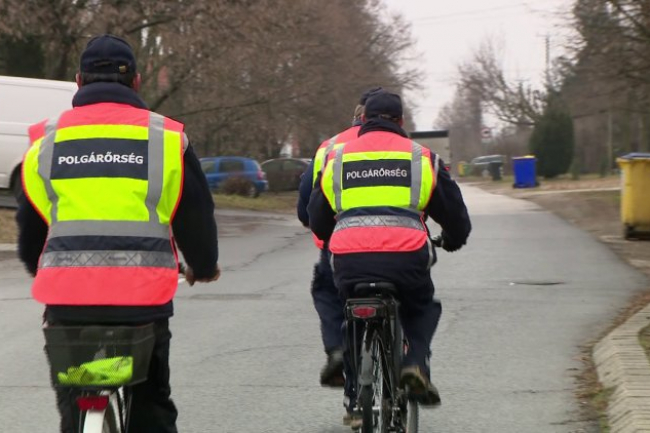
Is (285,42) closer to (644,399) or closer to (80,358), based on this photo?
(644,399)

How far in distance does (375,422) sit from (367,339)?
1.16 feet

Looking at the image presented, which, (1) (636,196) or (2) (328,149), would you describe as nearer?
(2) (328,149)

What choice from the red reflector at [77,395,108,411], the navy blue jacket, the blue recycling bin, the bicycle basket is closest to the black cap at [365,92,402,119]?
the navy blue jacket

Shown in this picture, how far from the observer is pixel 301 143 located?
151 ft

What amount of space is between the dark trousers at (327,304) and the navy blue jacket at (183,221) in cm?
196

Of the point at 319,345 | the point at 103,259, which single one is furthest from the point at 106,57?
the point at 319,345

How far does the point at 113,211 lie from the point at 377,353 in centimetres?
169

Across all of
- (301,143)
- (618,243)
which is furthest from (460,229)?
(301,143)

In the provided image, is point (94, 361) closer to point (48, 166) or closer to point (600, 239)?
point (48, 166)

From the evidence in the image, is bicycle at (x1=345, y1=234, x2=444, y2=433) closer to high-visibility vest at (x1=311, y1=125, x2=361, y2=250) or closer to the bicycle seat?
the bicycle seat

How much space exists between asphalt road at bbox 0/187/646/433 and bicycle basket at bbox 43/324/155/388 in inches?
111

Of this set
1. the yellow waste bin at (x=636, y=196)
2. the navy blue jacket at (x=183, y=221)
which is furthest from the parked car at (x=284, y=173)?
the navy blue jacket at (x=183, y=221)

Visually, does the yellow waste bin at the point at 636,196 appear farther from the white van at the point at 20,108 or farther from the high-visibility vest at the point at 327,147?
the high-visibility vest at the point at 327,147

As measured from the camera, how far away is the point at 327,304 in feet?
19.9
